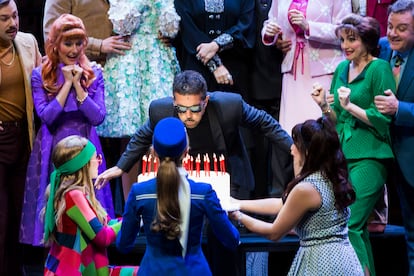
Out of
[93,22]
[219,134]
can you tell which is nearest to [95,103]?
[93,22]

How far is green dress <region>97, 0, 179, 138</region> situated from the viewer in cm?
583

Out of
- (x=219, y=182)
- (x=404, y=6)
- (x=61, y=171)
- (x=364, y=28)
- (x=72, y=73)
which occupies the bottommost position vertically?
(x=61, y=171)

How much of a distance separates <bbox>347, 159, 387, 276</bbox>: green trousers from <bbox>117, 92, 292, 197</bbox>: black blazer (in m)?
0.57

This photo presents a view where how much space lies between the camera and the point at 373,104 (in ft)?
17.7

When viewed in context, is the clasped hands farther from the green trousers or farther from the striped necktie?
the striped necktie

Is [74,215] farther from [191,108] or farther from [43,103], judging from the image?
[43,103]

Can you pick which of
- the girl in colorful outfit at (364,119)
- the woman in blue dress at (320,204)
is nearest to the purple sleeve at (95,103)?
the girl in colorful outfit at (364,119)

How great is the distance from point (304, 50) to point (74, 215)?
2099 millimetres

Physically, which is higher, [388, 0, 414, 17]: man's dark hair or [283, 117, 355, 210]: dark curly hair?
[388, 0, 414, 17]: man's dark hair

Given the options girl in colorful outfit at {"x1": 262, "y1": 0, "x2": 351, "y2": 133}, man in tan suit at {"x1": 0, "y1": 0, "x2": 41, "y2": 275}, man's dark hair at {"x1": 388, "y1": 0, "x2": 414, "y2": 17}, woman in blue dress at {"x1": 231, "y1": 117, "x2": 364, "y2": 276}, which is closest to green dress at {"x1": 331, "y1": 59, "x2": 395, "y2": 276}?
man's dark hair at {"x1": 388, "y1": 0, "x2": 414, "y2": 17}

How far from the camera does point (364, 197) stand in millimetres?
5316

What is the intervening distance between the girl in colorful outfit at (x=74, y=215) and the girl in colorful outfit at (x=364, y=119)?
153 centimetres

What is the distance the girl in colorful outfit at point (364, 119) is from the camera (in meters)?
5.31

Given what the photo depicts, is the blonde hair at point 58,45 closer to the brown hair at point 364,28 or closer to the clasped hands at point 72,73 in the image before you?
the clasped hands at point 72,73
